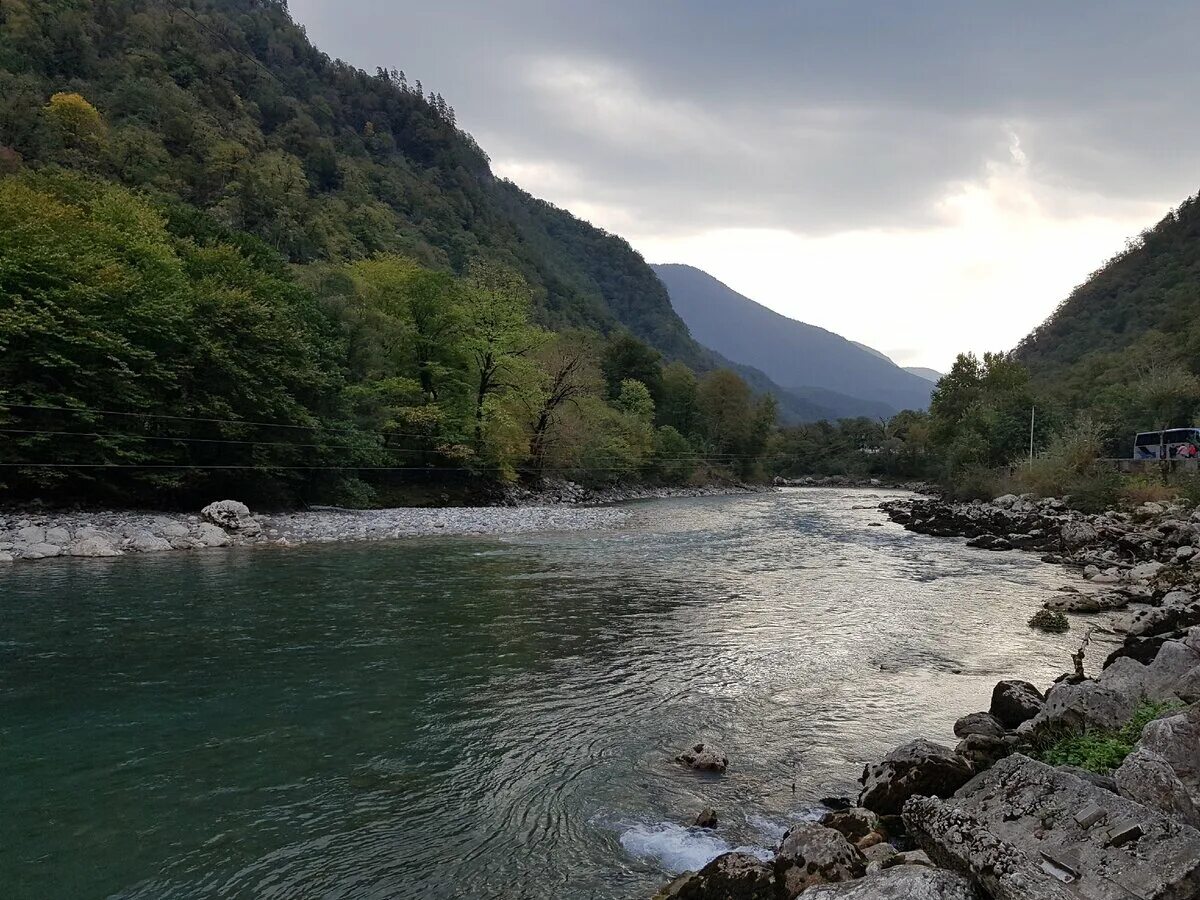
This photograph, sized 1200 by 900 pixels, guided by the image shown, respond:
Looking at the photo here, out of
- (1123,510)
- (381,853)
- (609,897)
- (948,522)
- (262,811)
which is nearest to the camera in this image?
(609,897)

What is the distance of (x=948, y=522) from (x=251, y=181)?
3049 inches

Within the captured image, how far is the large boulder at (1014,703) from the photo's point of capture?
26.6ft

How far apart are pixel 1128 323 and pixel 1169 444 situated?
244 ft

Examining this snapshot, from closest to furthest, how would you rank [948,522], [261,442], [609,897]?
[609,897] → [261,442] → [948,522]

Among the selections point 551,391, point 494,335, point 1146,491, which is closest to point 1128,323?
point 1146,491

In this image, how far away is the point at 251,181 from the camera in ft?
253

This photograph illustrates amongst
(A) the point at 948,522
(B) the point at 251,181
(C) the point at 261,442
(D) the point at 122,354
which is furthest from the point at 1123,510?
(B) the point at 251,181

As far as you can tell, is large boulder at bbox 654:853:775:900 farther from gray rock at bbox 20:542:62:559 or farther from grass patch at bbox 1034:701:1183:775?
gray rock at bbox 20:542:62:559

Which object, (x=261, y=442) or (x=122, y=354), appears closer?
(x=122, y=354)

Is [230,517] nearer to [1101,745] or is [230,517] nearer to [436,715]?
[436,715]

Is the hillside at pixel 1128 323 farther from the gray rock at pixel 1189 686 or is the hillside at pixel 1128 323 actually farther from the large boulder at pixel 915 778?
the large boulder at pixel 915 778

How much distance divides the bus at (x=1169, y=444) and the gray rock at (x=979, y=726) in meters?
42.2

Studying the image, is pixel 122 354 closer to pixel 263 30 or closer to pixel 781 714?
pixel 781 714

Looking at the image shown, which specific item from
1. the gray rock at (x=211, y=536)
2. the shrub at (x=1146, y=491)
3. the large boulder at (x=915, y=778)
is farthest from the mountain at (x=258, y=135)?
the shrub at (x=1146, y=491)
